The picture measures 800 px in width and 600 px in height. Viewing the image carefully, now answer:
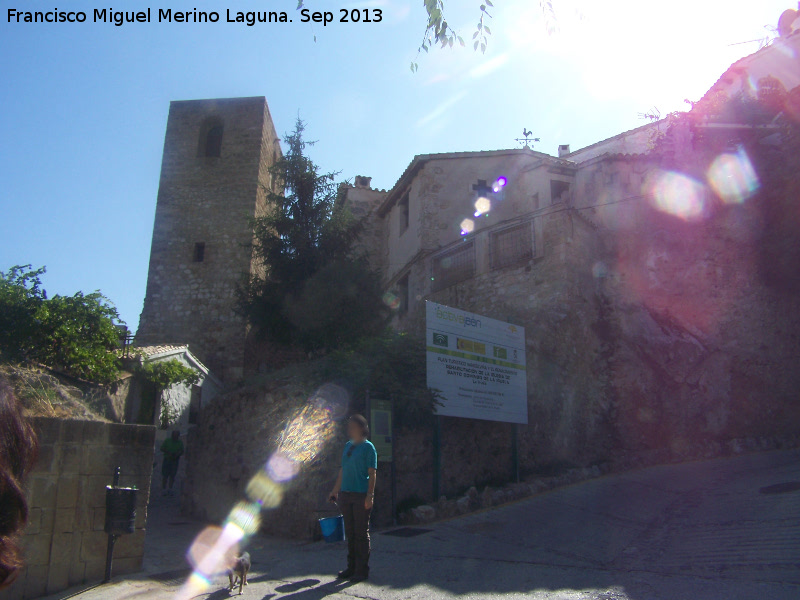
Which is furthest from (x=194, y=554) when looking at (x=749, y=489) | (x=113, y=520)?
(x=749, y=489)

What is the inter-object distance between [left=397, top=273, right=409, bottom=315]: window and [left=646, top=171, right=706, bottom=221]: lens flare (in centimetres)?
812

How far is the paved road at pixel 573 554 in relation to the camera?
16.6 ft

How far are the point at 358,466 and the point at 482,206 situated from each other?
1573 centimetres

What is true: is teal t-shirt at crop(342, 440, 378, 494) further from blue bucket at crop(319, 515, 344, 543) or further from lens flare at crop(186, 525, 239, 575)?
lens flare at crop(186, 525, 239, 575)

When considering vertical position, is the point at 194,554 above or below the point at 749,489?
below

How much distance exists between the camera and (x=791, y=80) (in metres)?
22.7

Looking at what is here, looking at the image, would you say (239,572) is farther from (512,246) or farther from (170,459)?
(512,246)

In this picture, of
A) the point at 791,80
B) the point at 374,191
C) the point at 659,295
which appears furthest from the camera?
the point at 374,191

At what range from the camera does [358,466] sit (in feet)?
18.9

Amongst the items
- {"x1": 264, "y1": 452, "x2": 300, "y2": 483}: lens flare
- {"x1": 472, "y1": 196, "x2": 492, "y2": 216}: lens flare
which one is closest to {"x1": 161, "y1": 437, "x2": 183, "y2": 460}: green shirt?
{"x1": 264, "y1": 452, "x2": 300, "y2": 483}: lens flare

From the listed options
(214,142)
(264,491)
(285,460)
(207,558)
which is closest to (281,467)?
(285,460)

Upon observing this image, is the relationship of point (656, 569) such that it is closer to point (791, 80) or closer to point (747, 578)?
point (747, 578)

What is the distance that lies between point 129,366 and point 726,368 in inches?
598

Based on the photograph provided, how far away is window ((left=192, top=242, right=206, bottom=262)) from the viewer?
24.4 metres
